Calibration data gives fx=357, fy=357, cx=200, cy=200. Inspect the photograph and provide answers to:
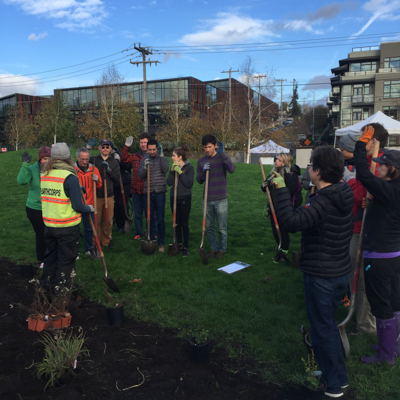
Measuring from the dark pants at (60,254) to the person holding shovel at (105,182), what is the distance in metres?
2.53

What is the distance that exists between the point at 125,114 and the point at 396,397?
114ft

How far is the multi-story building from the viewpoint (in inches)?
1903

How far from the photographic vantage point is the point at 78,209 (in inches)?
179

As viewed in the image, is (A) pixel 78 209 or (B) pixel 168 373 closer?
(B) pixel 168 373

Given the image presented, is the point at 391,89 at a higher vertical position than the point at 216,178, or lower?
higher

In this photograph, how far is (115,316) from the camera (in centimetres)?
432

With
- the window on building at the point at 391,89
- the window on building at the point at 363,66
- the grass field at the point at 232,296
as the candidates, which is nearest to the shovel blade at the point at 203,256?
the grass field at the point at 232,296

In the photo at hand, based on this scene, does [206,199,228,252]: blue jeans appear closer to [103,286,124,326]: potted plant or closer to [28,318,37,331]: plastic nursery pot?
[103,286,124,326]: potted plant

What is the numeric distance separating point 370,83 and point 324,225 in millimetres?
55993

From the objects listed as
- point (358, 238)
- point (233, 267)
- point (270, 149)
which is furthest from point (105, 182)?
point (270, 149)

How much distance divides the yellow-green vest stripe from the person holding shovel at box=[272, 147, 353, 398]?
2860 millimetres

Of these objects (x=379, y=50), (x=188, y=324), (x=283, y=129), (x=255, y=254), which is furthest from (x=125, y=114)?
(x=379, y=50)

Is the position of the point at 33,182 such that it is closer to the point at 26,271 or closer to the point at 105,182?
the point at 26,271

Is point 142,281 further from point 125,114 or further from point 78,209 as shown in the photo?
point 125,114
